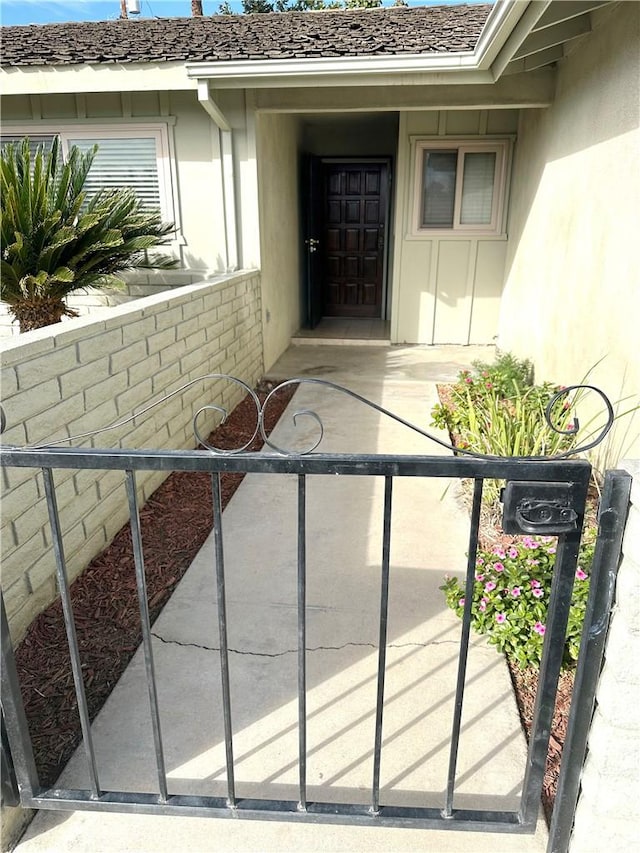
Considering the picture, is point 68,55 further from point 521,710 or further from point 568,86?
point 521,710

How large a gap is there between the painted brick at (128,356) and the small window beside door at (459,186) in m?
5.47

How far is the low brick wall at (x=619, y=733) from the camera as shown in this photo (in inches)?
47.6

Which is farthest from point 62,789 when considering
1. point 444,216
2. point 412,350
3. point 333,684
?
point 444,216

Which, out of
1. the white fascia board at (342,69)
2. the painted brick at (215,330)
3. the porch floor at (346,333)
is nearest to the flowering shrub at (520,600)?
the painted brick at (215,330)

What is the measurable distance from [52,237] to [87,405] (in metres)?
2.22

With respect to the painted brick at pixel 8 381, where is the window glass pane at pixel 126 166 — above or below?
above

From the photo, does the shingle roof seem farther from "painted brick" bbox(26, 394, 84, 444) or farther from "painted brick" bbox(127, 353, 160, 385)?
"painted brick" bbox(26, 394, 84, 444)

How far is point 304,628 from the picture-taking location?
1.44 metres

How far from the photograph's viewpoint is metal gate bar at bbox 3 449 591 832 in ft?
4.15

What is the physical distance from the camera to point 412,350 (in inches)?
316

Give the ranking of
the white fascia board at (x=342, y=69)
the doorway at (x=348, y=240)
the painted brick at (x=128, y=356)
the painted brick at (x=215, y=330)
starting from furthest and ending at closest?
1. the doorway at (x=348, y=240)
2. the white fascia board at (x=342, y=69)
3. the painted brick at (x=215, y=330)
4. the painted brick at (x=128, y=356)

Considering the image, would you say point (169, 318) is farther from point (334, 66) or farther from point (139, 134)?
point (139, 134)

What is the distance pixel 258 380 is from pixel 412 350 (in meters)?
2.48

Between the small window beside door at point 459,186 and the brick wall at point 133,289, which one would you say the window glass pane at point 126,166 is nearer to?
the brick wall at point 133,289
